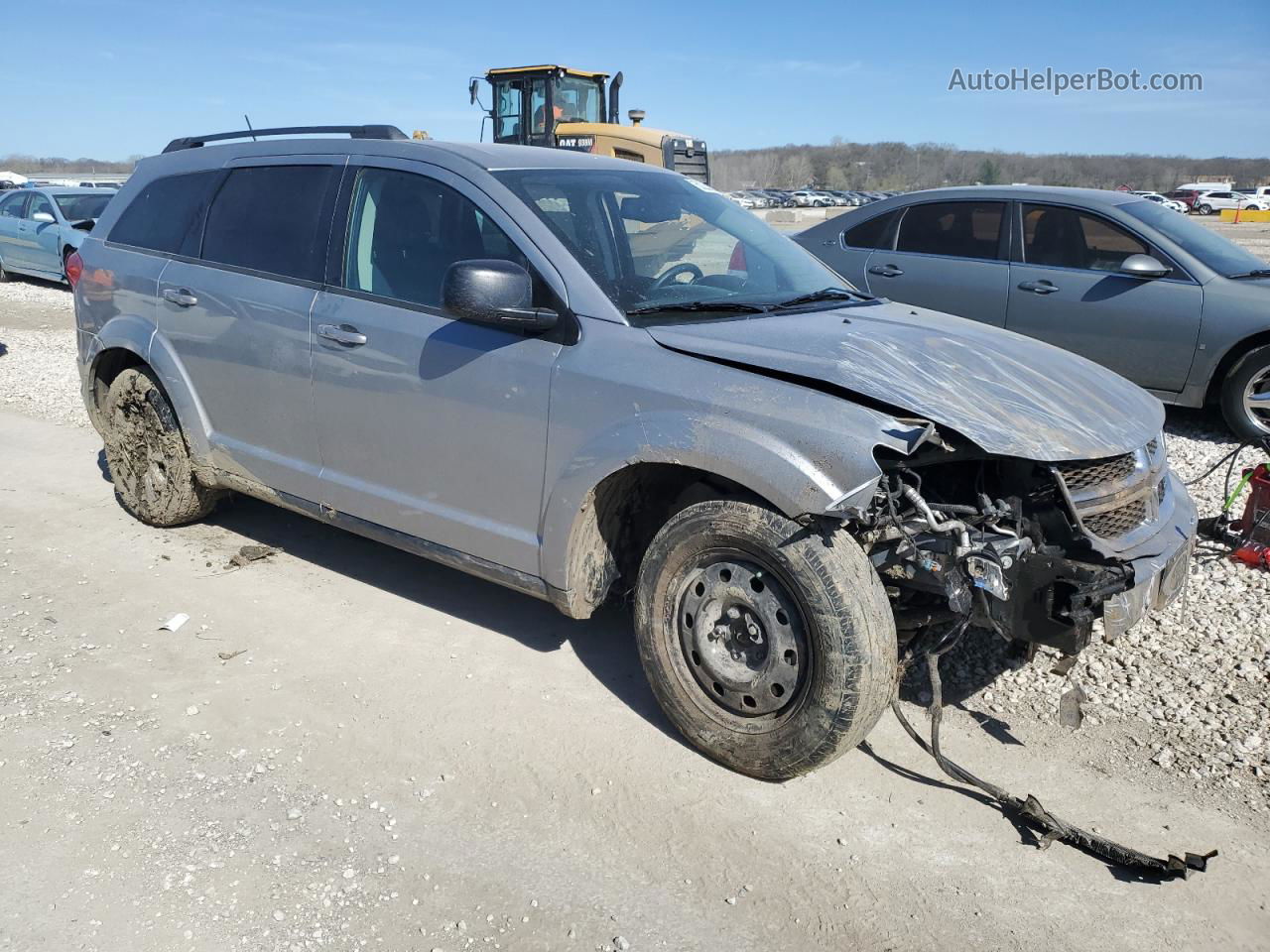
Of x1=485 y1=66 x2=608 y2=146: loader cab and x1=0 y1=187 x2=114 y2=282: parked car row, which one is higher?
x1=485 y1=66 x2=608 y2=146: loader cab

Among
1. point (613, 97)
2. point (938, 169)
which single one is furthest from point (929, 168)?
point (613, 97)

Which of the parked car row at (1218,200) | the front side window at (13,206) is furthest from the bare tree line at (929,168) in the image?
the front side window at (13,206)

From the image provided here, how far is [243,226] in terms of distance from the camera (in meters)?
4.84

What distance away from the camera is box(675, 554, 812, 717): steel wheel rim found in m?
3.32

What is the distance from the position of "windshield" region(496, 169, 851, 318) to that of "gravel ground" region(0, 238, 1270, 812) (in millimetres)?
1703

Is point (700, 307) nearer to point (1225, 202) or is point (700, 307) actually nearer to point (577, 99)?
point (577, 99)

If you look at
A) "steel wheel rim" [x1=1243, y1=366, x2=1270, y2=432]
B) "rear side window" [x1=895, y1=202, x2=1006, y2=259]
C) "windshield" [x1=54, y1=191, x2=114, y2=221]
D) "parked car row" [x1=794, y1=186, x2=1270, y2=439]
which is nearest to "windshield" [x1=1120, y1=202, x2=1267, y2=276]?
"parked car row" [x1=794, y1=186, x2=1270, y2=439]

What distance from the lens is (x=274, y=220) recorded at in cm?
470

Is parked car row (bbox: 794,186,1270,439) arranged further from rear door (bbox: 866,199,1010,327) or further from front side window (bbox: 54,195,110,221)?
front side window (bbox: 54,195,110,221)

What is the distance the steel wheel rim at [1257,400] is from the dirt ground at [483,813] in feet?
14.5

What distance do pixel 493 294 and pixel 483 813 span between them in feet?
5.51

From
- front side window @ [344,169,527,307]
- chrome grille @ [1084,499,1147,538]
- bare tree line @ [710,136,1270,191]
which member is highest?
bare tree line @ [710,136,1270,191]

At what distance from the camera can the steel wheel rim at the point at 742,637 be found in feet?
10.9

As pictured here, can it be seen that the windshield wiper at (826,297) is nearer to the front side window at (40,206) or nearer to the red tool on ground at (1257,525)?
the red tool on ground at (1257,525)
